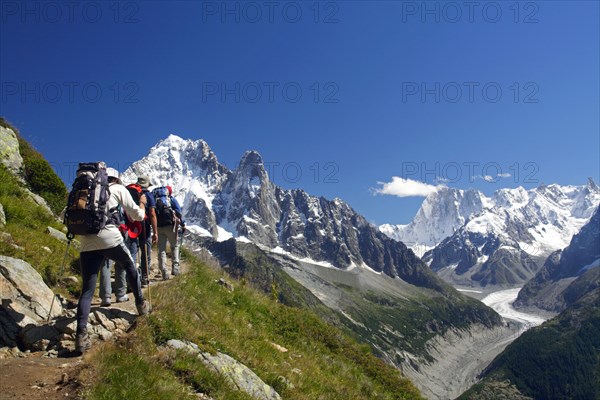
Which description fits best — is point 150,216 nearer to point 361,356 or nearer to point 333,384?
point 333,384

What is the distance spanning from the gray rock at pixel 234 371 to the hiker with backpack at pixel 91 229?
68.0 inches

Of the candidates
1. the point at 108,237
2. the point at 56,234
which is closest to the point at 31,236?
the point at 56,234

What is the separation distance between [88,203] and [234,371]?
5.21m

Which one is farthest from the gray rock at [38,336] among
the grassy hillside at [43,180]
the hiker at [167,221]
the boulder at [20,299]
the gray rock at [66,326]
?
the grassy hillside at [43,180]

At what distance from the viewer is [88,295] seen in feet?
32.6

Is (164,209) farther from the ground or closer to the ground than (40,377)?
farther from the ground

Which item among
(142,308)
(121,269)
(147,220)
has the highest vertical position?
(147,220)

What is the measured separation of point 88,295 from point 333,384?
8.04 metres

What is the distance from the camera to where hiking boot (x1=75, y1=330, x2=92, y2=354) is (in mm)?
9453

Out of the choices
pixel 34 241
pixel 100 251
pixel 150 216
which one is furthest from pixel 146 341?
pixel 34 241

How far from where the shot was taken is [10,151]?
21828 millimetres

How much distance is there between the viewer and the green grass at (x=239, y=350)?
9070mm

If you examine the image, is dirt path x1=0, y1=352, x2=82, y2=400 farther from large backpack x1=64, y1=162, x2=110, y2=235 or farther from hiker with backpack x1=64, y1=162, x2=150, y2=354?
large backpack x1=64, y1=162, x2=110, y2=235

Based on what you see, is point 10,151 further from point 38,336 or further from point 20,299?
point 38,336
